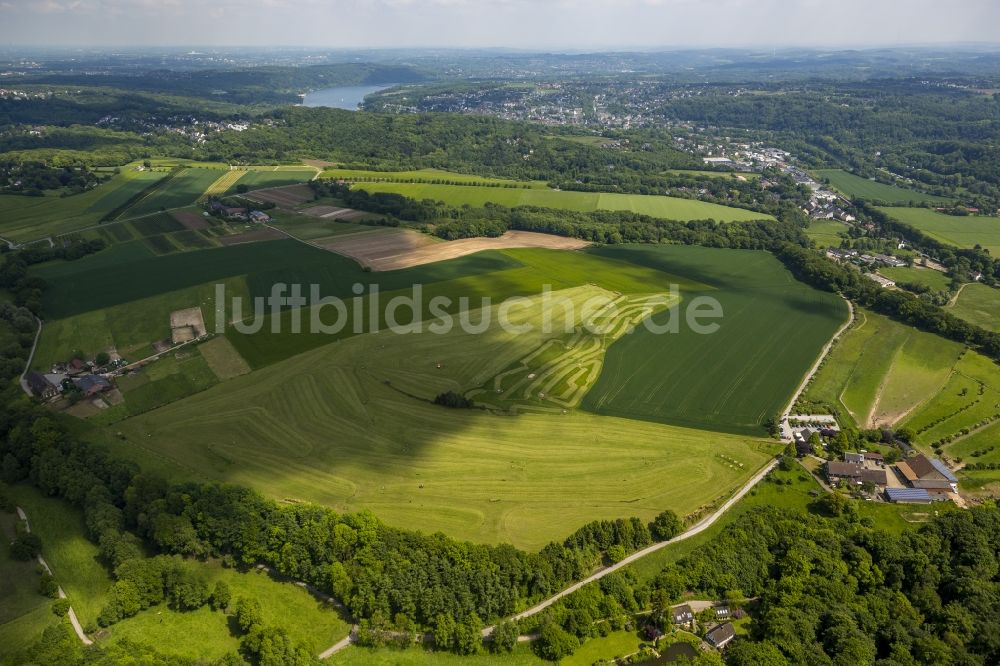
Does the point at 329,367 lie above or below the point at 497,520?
above

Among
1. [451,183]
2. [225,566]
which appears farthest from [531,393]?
[451,183]

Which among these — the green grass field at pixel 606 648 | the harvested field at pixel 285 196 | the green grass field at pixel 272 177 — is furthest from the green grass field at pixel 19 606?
the green grass field at pixel 272 177

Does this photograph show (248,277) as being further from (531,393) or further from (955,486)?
(955,486)

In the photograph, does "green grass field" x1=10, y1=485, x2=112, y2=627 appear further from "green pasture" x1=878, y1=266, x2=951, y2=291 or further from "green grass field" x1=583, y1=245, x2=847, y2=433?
"green pasture" x1=878, y1=266, x2=951, y2=291

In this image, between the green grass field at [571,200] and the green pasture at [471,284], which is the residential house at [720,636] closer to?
the green pasture at [471,284]

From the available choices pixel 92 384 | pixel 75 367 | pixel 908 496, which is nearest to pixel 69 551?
pixel 92 384

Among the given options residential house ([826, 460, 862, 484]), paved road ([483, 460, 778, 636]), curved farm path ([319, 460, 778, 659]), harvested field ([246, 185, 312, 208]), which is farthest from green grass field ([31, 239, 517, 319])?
residential house ([826, 460, 862, 484])
